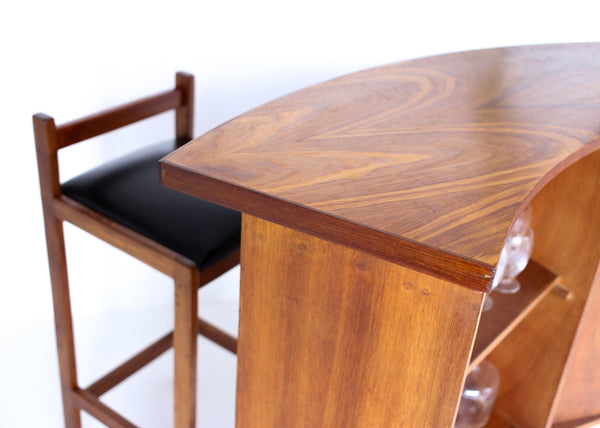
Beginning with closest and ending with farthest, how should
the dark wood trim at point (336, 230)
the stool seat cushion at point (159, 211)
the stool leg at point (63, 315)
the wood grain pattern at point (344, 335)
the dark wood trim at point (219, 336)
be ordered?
the dark wood trim at point (336, 230) < the wood grain pattern at point (344, 335) < the stool seat cushion at point (159, 211) < the stool leg at point (63, 315) < the dark wood trim at point (219, 336)

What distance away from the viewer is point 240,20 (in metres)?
2.02

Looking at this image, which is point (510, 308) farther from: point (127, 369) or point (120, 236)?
point (127, 369)

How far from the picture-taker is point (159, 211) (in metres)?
1.36

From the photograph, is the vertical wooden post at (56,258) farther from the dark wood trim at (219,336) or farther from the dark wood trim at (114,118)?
the dark wood trim at (219,336)

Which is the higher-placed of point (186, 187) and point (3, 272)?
point (186, 187)

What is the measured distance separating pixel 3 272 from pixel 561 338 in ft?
5.90

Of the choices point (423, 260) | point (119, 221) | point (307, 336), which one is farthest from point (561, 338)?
point (119, 221)

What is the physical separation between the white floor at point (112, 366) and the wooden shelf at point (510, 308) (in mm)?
970

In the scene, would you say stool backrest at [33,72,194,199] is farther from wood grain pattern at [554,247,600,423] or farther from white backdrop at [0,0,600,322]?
wood grain pattern at [554,247,600,423]

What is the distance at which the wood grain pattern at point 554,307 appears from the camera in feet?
4.93

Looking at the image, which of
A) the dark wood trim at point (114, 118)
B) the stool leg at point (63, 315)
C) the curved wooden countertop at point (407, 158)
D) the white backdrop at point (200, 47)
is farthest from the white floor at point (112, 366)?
the curved wooden countertop at point (407, 158)

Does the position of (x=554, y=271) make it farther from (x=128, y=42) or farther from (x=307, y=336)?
(x=128, y=42)

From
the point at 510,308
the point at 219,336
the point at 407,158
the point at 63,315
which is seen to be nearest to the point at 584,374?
the point at 510,308

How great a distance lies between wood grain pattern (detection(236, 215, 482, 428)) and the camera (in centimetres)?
88
